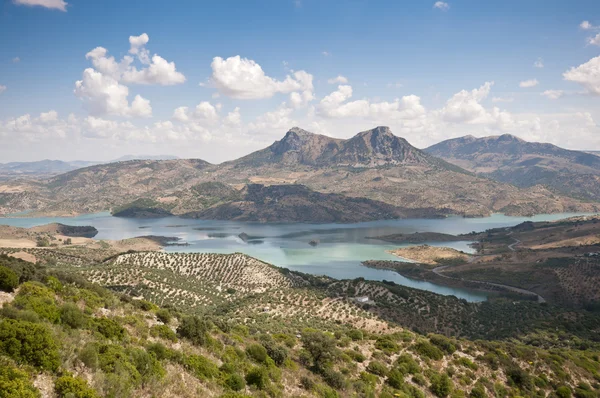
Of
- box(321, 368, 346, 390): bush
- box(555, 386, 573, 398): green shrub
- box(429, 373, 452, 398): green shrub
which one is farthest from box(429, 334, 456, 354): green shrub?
box(321, 368, 346, 390): bush

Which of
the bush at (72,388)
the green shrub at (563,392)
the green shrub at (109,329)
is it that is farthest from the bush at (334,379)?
the green shrub at (563,392)

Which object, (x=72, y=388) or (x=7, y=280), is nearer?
(x=72, y=388)

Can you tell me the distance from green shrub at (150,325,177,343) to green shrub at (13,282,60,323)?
188 inches

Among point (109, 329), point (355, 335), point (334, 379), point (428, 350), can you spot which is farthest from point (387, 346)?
point (109, 329)

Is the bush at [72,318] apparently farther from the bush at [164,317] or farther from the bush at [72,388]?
the bush at [164,317]

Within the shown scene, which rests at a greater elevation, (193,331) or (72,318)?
(72,318)

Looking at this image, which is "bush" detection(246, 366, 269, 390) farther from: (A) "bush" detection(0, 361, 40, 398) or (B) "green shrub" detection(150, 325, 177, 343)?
(A) "bush" detection(0, 361, 40, 398)

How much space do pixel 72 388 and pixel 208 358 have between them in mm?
8602

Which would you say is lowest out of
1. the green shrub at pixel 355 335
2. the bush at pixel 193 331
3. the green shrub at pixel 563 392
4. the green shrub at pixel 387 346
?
the green shrub at pixel 563 392

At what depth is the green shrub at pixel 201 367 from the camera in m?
16.3

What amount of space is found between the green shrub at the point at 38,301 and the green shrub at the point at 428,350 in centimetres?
2572

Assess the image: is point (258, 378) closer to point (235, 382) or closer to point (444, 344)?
point (235, 382)

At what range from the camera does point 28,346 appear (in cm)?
1173

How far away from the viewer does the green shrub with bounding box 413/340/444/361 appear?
29.4 metres
